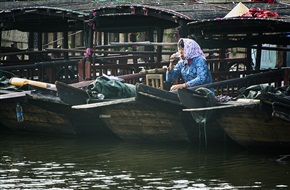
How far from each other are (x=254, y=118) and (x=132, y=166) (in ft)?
5.87

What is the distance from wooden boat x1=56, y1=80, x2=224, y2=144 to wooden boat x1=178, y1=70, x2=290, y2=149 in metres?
0.44

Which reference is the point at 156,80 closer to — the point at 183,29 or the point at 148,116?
the point at 148,116

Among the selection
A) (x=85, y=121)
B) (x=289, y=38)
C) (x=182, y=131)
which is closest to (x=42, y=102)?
(x=85, y=121)

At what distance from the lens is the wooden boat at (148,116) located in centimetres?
1177

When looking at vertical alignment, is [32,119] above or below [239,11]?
below

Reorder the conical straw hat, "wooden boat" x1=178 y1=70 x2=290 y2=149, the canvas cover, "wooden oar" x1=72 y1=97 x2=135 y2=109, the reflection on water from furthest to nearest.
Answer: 1. the conical straw hat
2. the canvas cover
3. "wooden oar" x1=72 y1=97 x2=135 y2=109
4. "wooden boat" x1=178 y1=70 x2=290 y2=149
5. the reflection on water

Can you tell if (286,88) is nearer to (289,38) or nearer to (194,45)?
(194,45)

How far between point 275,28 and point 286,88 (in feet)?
6.39

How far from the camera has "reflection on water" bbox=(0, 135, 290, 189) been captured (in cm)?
1016

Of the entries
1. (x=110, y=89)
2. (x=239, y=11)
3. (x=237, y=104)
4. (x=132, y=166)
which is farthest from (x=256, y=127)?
(x=239, y=11)

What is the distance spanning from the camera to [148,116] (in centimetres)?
1235

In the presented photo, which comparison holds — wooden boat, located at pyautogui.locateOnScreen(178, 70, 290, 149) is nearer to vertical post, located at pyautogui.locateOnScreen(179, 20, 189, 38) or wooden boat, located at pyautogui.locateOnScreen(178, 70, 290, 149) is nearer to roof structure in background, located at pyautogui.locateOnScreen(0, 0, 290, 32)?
roof structure in background, located at pyautogui.locateOnScreen(0, 0, 290, 32)

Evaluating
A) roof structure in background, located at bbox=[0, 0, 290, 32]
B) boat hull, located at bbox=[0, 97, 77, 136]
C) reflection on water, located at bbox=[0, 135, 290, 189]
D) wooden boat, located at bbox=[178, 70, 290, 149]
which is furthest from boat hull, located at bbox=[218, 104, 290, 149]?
boat hull, located at bbox=[0, 97, 77, 136]

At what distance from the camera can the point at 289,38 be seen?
15156 mm
